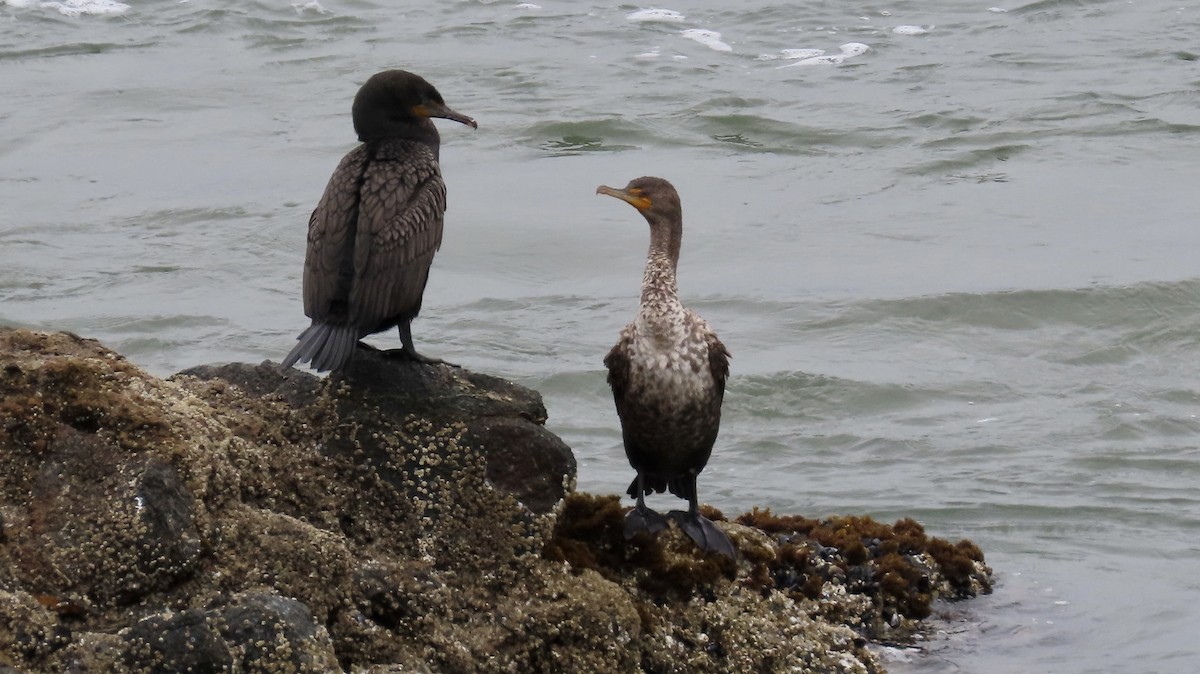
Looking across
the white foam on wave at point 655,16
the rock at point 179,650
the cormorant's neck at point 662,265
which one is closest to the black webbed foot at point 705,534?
the cormorant's neck at point 662,265

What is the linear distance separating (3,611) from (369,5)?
58.6 feet

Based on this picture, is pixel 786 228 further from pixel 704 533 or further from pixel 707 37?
pixel 704 533

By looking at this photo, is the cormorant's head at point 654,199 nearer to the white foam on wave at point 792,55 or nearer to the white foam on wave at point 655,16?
the white foam on wave at point 792,55

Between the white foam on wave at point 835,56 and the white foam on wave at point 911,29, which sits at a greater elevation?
the white foam on wave at point 911,29

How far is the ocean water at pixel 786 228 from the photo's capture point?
9.29 meters

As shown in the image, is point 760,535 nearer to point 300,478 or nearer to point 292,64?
point 300,478

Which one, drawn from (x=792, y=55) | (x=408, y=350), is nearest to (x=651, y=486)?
(x=408, y=350)

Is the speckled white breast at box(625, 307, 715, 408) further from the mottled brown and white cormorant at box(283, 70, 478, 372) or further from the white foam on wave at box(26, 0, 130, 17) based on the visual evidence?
the white foam on wave at box(26, 0, 130, 17)

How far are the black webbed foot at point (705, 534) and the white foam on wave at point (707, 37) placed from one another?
14.0 metres

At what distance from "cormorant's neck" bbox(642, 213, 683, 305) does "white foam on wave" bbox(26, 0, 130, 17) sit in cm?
1539

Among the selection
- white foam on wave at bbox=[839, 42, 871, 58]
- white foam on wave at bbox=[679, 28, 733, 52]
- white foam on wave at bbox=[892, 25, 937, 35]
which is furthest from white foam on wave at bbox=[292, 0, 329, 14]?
white foam on wave at bbox=[892, 25, 937, 35]

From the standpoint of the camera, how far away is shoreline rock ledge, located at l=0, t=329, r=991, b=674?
4262mm

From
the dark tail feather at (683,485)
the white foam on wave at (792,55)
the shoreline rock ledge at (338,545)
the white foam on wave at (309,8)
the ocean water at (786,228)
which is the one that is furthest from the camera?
the white foam on wave at (309,8)

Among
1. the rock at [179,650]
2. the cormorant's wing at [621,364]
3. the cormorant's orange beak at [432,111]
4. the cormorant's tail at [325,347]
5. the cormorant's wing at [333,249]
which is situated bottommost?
the rock at [179,650]
